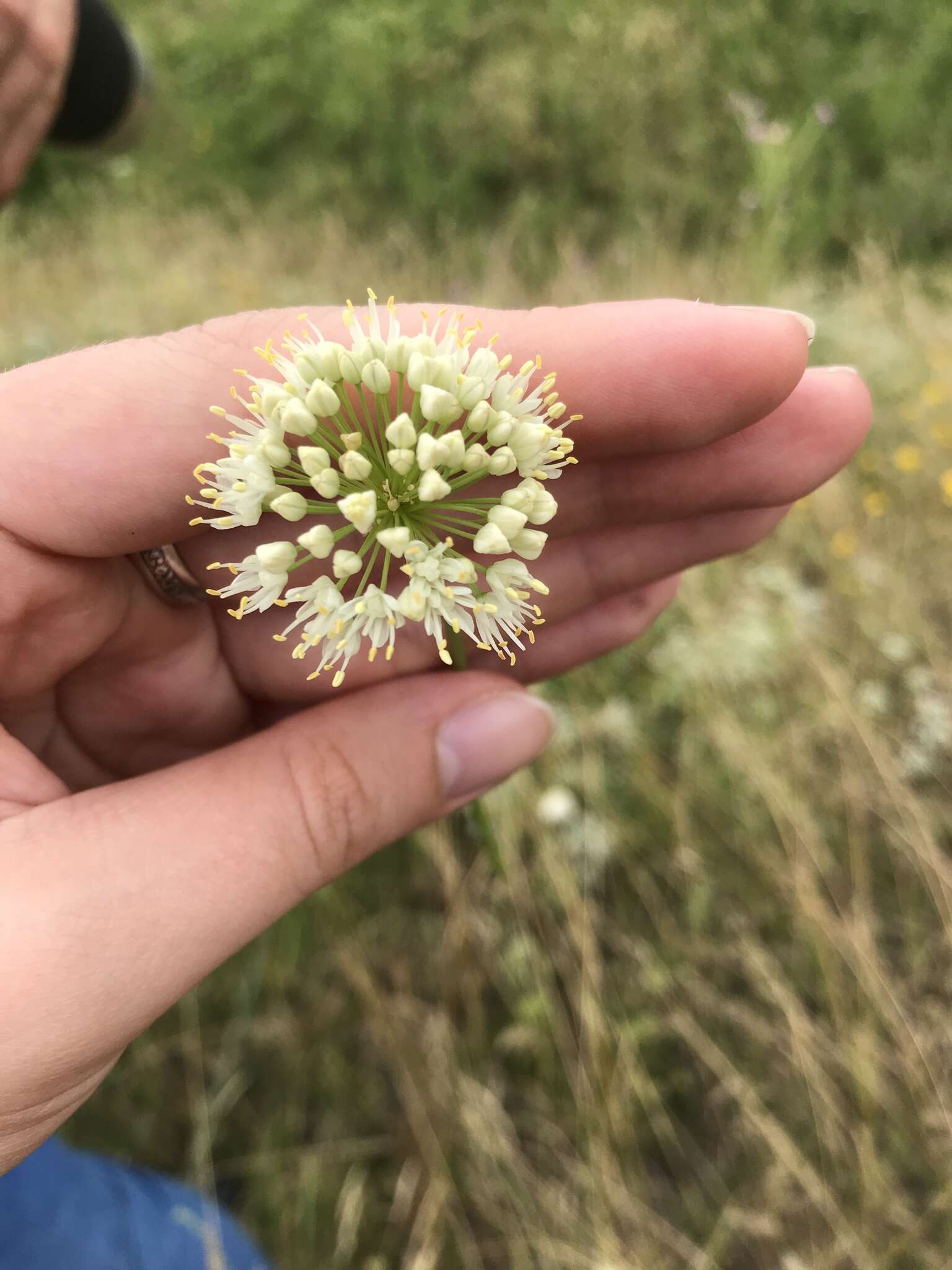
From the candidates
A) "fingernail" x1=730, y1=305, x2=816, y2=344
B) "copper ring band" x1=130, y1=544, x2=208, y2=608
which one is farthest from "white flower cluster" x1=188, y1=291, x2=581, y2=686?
"fingernail" x1=730, y1=305, x2=816, y2=344

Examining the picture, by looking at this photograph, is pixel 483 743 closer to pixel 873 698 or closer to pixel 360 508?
pixel 360 508

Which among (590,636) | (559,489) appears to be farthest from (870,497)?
(559,489)

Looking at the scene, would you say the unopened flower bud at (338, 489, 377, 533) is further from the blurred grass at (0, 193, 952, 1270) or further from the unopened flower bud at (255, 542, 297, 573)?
the blurred grass at (0, 193, 952, 1270)

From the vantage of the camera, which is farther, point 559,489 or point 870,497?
point 870,497

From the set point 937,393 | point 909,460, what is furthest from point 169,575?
point 937,393

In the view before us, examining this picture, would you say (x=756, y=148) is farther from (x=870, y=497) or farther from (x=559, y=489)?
(x=559, y=489)

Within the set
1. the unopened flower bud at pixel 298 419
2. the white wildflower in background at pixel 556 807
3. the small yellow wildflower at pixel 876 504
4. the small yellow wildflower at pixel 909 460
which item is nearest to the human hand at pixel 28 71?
the unopened flower bud at pixel 298 419
